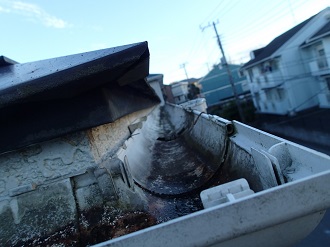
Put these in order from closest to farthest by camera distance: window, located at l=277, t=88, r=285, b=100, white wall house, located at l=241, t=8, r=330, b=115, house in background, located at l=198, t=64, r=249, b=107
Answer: white wall house, located at l=241, t=8, r=330, b=115
window, located at l=277, t=88, r=285, b=100
house in background, located at l=198, t=64, r=249, b=107

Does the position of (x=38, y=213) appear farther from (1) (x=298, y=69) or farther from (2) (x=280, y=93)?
(2) (x=280, y=93)

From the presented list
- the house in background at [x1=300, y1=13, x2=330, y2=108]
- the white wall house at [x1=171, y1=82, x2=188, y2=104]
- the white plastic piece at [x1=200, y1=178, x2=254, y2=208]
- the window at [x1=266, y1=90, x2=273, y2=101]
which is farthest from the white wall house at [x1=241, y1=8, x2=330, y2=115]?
the white plastic piece at [x1=200, y1=178, x2=254, y2=208]

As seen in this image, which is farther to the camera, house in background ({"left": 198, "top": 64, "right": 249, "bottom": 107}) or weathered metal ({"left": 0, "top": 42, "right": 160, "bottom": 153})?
house in background ({"left": 198, "top": 64, "right": 249, "bottom": 107})

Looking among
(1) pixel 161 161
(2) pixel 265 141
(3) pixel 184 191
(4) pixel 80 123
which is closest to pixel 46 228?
(4) pixel 80 123

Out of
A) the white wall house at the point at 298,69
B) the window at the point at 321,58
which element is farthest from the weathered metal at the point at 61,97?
the white wall house at the point at 298,69

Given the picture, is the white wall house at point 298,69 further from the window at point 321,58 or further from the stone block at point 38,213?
the stone block at point 38,213

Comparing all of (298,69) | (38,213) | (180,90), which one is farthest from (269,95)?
(38,213)

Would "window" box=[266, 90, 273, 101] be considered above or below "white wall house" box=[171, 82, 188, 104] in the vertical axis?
below

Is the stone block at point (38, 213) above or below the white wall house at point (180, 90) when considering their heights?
below

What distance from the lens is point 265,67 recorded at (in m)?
29.8

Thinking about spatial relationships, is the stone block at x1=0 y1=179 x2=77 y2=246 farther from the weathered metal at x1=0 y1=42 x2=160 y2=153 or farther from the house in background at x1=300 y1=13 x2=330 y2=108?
the house in background at x1=300 y1=13 x2=330 y2=108

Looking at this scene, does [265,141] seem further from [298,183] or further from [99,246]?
[99,246]

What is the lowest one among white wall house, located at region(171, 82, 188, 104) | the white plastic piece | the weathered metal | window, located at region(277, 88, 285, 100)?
window, located at region(277, 88, 285, 100)

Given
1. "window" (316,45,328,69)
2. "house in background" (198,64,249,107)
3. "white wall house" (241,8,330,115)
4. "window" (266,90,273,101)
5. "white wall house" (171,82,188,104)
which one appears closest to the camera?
"window" (316,45,328,69)
